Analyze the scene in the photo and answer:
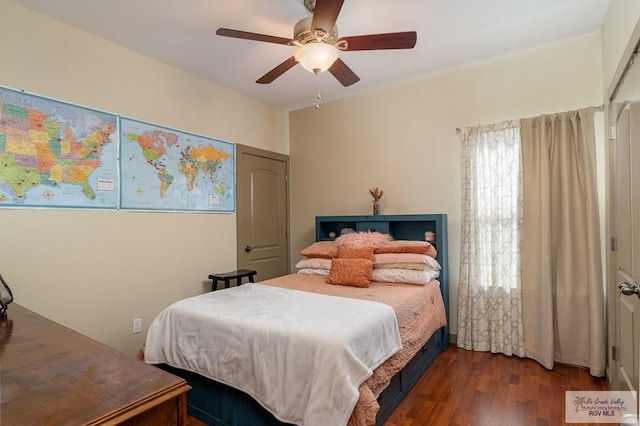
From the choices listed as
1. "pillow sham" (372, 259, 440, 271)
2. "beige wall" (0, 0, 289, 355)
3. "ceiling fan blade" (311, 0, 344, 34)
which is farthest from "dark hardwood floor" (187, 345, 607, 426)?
"ceiling fan blade" (311, 0, 344, 34)

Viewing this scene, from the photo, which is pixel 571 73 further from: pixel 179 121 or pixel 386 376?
pixel 179 121

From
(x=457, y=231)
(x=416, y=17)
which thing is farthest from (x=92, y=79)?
(x=457, y=231)

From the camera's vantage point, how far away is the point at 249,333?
179 cm

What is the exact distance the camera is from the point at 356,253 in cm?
310

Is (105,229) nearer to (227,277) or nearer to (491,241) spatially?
(227,277)

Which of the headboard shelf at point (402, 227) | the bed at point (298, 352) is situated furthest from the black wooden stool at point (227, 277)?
the headboard shelf at point (402, 227)

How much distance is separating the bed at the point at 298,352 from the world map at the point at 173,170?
118 centimetres

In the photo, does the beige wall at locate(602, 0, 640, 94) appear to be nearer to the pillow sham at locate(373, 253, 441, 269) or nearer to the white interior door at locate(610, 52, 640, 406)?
the white interior door at locate(610, 52, 640, 406)

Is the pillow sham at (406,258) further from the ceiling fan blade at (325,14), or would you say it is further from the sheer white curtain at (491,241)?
the ceiling fan blade at (325,14)

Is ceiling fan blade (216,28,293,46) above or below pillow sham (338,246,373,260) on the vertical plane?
above

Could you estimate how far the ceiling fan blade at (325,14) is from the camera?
5.44 feet

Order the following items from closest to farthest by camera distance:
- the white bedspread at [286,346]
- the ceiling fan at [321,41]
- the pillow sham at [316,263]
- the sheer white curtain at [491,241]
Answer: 1. the white bedspread at [286,346]
2. the ceiling fan at [321,41]
3. the sheer white curtain at [491,241]
4. the pillow sham at [316,263]

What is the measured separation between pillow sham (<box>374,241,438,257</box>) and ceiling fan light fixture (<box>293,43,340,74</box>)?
1.78m

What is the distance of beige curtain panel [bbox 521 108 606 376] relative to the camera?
2.58 meters
